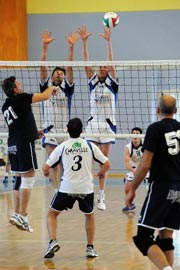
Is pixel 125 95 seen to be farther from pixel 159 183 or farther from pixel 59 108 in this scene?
pixel 159 183

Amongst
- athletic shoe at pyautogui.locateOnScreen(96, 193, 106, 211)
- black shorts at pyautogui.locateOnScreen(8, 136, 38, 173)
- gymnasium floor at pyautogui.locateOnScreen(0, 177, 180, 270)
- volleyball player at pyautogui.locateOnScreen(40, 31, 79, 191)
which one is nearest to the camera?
gymnasium floor at pyautogui.locateOnScreen(0, 177, 180, 270)

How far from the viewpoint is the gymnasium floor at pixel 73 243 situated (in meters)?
6.67

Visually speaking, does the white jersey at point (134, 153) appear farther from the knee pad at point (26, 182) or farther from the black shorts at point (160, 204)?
the black shorts at point (160, 204)

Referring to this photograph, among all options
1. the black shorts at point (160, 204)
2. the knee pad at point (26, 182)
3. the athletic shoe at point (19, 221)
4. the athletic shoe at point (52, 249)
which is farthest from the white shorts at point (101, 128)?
the black shorts at point (160, 204)

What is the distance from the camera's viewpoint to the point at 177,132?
5.26m

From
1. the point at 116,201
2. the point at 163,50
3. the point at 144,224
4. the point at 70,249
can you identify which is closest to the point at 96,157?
the point at 70,249

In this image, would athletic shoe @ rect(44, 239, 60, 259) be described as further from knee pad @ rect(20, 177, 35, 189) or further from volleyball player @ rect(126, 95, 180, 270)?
volleyball player @ rect(126, 95, 180, 270)

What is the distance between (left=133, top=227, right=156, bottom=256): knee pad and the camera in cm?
522

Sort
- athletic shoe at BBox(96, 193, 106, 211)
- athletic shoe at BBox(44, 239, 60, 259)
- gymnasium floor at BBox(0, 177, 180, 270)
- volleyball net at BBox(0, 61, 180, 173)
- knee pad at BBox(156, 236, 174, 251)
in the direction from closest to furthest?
knee pad at BBox(156, 236, 174, 251) < gymnasium floor at BBox(0, 177, 180, 270) < athletic shoe at BBox(44, 239, 60, 259) < athletic shoe at BBox(96, 193, 106, 211) < volleyball net at BBox(0, 61, 180, 173)

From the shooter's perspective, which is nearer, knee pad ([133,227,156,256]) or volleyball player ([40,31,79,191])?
knee pad ([133,227,156,256])

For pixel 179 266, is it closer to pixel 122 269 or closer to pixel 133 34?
pixel 122 269

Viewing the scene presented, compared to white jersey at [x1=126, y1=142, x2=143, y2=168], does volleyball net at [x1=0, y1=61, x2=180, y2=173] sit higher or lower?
higher

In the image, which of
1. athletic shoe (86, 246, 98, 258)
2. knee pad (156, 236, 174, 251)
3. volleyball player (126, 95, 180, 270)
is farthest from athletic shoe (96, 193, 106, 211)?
volleyball player (126, 95, 180, 270)

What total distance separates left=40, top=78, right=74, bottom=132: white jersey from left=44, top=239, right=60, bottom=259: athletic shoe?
3.46 m
